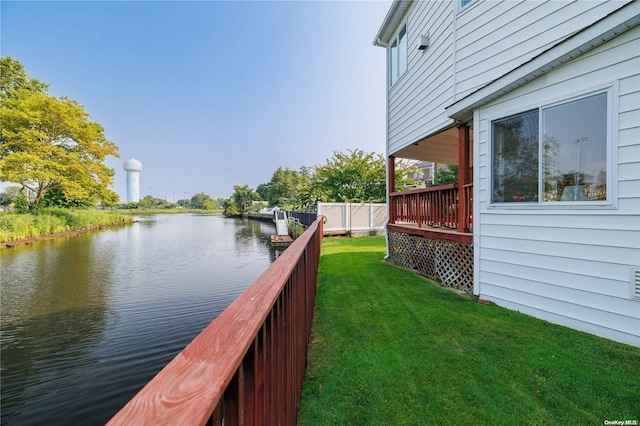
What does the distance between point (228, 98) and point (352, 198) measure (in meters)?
19.7

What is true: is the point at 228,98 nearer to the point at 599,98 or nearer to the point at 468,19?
the point at 468,19

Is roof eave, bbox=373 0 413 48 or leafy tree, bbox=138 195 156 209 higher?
roof eave, bbox=373 0 413 48

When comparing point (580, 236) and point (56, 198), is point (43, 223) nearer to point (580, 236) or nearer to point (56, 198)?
point (56, 198)

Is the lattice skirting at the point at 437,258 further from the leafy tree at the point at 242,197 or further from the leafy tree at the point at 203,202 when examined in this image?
the leafy tree at the point at 203,202

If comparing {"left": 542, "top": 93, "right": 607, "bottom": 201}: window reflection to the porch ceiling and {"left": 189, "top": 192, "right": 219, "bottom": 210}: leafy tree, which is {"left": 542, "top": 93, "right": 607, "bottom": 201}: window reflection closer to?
the porch ceiling

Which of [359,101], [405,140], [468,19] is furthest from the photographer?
[359,101]

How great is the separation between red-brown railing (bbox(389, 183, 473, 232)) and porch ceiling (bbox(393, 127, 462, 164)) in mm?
1340

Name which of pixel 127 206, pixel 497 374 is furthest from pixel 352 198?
pixel 127 206

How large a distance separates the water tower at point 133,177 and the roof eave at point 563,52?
140m

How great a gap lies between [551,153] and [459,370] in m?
2.83

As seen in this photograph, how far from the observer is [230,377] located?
626 millimetres

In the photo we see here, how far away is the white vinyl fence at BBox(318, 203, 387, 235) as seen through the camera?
14.4m

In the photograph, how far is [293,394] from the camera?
193 cm

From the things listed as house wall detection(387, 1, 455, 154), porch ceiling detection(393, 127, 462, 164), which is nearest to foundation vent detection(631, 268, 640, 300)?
house wall detection(387, 1, 455, 154)
